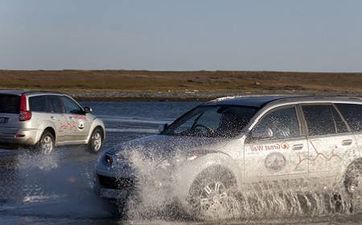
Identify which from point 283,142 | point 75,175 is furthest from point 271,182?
point 75,175

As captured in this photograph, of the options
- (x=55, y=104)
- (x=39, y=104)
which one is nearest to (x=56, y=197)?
(x=39, y=104)

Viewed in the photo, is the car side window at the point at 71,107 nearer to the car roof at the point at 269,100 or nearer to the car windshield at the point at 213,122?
the car windshield at the point at 213,122

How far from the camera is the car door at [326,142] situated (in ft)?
34.1

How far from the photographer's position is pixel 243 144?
9.84 meters

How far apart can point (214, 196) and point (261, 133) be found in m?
1.16

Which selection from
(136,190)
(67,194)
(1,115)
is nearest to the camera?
(136,190)

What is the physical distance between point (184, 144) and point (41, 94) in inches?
366

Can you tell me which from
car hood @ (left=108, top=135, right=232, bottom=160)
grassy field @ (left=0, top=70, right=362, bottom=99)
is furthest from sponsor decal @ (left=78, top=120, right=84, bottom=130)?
grassy field @ (left=0, top=70, right=362, bottom=99)

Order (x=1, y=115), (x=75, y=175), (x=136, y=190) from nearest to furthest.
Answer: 1. (x=136, y=190)
2. (x=75, y=175)
3. (x=1, y=115)

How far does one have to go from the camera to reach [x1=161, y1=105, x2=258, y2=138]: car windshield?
10.2 m

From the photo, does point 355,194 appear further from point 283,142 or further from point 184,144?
point 184,144

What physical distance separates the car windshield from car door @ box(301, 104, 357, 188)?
887 mm

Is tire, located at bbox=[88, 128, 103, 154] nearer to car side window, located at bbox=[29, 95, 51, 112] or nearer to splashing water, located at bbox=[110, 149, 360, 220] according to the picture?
car side window, located at bbox=[29, 95, 51, 112]

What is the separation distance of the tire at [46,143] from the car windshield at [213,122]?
7173 mm
